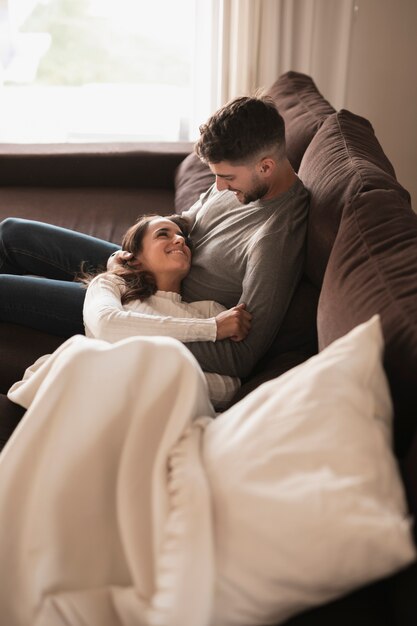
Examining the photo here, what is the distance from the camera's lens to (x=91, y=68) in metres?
3.71

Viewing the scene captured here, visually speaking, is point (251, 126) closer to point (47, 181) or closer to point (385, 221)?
point (385, 221)

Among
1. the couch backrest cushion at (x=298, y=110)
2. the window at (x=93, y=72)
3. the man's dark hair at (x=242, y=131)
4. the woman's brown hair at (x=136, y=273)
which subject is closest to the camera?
the man's dark hair at (x=242, y=131)

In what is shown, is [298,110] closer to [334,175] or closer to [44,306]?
[334,175]

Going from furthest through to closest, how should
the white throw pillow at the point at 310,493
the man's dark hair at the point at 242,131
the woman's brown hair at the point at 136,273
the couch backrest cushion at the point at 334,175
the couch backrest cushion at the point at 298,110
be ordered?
the couch backrest cushion at the point at 298,110 → the woman's brown hair at the point at 136,273 → the man's dark hair at the point at 242,131 → the couch backrest cushion at the point at 334,175 → the white throw pillow at the point at 310,493

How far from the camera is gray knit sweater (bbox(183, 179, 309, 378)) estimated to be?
1612 mm

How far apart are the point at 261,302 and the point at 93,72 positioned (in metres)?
2.56

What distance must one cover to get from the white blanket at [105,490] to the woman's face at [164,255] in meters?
0.70

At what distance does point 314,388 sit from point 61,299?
1059 millimetres

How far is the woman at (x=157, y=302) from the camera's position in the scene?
1613 millimetres

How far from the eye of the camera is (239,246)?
1759mm

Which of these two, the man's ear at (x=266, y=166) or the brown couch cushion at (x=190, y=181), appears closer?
the man's ear at (x=266, y=166)

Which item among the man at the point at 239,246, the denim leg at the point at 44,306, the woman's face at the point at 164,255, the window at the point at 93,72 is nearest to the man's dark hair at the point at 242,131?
the man at the point at 239,246

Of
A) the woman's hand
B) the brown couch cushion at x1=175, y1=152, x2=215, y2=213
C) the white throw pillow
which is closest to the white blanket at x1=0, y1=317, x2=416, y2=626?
the white throw pillow

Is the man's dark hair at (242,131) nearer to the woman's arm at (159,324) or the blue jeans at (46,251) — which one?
the woman's arm at (159,324)
